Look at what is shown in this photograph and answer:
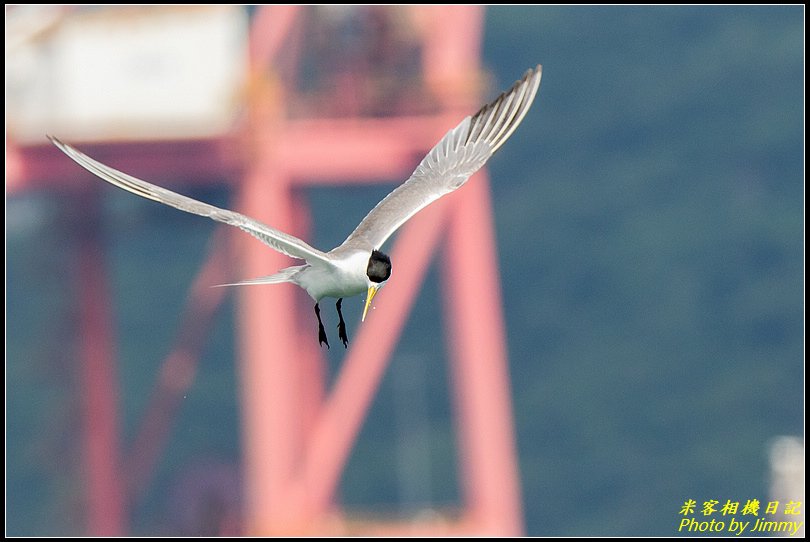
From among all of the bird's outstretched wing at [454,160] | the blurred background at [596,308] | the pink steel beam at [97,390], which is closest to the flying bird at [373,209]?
the bird's outstretched wing at [454,160]

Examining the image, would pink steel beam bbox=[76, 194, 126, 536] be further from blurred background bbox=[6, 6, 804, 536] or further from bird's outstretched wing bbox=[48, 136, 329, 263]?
bird's outstretched wing bbox=[48, 136, 329, 263]

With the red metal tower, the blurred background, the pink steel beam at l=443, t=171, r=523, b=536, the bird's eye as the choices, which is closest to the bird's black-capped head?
the bird's eye

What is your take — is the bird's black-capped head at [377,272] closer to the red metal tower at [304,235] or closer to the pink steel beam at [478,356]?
the red metal tower at [304,235]

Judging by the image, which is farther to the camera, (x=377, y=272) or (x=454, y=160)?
(x=454, y=160)

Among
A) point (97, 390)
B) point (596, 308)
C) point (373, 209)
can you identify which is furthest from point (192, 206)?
point (596, 308)

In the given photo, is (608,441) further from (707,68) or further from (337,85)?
(337,85)

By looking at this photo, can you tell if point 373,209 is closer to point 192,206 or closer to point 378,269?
point 378,269

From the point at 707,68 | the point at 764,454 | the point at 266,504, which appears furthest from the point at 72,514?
the point at 707,68
